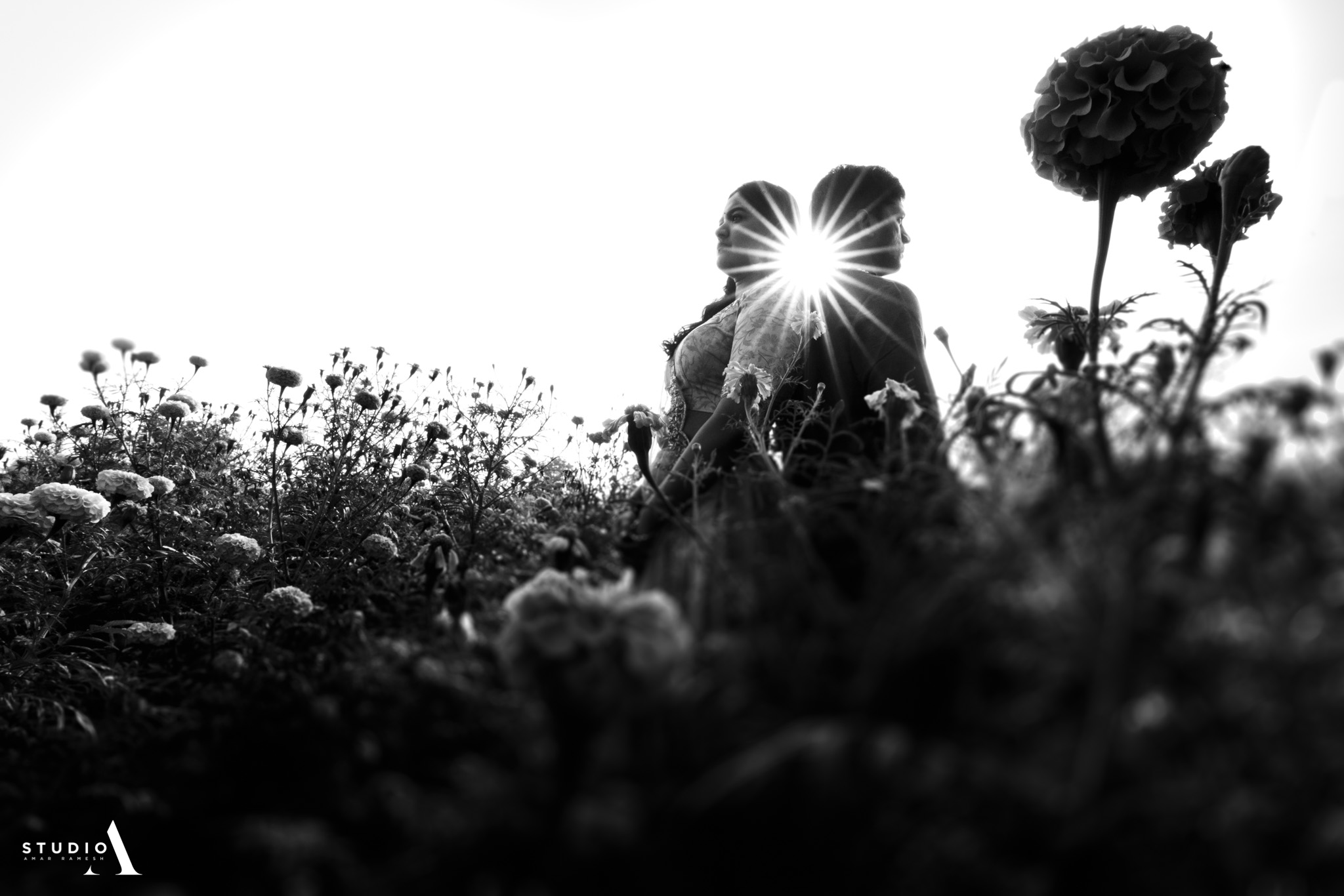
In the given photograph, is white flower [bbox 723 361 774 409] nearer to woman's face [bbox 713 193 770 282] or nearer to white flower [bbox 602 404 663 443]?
white flower [bbox 602 404 663 443]

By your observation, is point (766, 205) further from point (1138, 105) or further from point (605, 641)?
point (605, 641)

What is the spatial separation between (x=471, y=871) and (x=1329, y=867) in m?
0.42

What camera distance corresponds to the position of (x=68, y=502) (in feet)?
7.45

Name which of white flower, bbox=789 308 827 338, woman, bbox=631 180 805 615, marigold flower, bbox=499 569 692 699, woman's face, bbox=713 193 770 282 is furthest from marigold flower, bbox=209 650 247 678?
woman's face, bbox=713 193 770 282

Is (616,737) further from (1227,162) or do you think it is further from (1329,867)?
(1227,162)

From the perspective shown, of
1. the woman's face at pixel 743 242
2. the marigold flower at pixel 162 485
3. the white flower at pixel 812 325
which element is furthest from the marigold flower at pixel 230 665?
the woman's face at pixel 743 242

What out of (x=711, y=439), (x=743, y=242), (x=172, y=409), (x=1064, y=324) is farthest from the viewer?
(x=172, y=409)

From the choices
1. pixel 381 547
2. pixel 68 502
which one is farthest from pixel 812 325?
pixel 68 502

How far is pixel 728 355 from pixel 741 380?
0.60m

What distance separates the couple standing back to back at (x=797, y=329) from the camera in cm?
214

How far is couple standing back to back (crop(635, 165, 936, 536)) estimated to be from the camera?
2.14 metres

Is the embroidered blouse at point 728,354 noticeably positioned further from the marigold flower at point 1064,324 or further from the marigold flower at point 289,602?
the marigold flower at point 289,602

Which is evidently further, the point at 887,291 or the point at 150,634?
the point at 887,291

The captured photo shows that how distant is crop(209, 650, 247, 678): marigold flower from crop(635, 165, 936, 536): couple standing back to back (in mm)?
864
